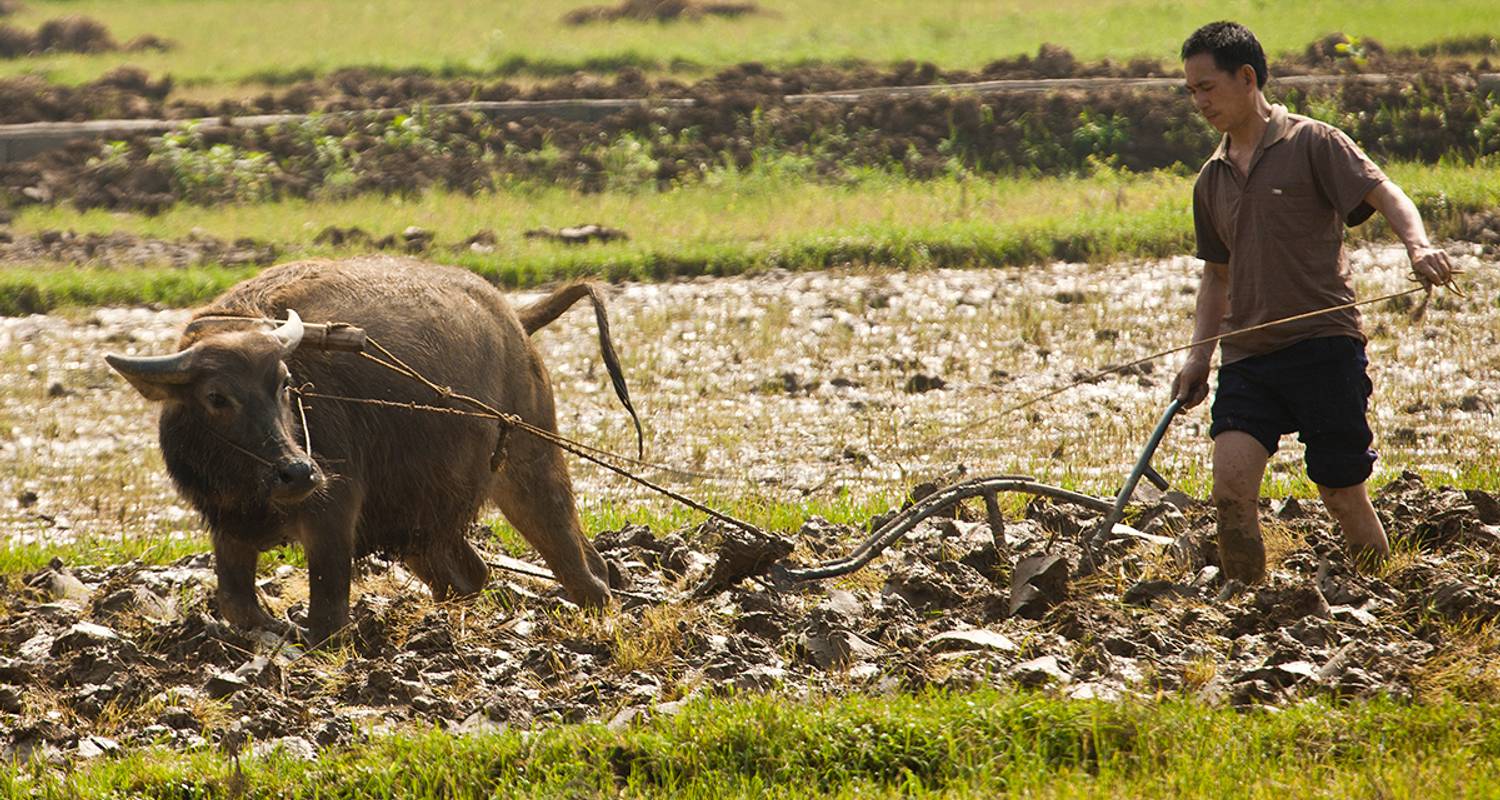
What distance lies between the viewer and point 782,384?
10203 millimetres

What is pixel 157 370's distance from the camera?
18.4 feet

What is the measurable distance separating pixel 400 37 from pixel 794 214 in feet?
36.4

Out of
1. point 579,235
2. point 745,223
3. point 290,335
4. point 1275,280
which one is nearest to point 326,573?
point 290,335

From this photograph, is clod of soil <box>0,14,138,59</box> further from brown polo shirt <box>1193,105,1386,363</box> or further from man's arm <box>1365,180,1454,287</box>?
man's arm <box>1365,180,1454,287</box>

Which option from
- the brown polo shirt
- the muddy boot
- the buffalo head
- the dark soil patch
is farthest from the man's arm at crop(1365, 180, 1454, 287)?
the dark soil patch

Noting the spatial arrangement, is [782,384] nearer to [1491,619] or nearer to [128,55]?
[1491,619]

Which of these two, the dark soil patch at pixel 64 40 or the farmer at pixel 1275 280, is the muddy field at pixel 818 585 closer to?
the farmer at pixel 1275 280

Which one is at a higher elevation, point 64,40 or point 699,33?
point 699,33

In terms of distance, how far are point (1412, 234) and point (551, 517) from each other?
10.6 feet

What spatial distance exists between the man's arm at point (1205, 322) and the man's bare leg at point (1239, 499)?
0.24 metres

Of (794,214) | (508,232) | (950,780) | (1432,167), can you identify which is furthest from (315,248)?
(950,780)

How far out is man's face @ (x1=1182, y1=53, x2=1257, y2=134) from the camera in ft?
17.3

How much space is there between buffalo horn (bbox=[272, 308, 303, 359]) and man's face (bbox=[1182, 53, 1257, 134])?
2872 mm

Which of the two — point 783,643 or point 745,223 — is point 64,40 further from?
point 783,643
